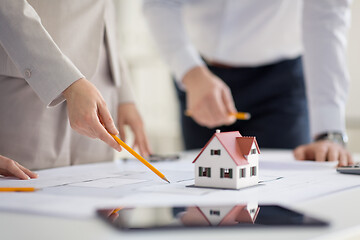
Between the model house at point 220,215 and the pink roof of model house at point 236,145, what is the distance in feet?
0.46

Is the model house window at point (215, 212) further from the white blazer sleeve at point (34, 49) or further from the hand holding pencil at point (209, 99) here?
the hand holding pencil at point (209, 99)

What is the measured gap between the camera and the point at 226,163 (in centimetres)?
70

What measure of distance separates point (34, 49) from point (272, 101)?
1011 mm

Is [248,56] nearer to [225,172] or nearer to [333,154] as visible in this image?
[333,154]

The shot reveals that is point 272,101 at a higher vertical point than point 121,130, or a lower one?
higher

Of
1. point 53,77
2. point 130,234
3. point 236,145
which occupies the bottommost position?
point 130,234

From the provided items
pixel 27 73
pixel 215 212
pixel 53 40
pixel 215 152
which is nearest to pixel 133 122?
pixel 53 40

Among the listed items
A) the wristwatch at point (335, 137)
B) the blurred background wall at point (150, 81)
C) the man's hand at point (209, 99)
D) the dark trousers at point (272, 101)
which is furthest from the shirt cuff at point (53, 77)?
the blurred background wall at point (150, 81)

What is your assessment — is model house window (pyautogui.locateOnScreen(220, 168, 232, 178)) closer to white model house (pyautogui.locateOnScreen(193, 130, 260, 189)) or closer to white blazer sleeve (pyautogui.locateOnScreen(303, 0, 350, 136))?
white model house (pyautogui.locateOnScreen(193, 130, 260, 189))

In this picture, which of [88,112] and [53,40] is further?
[53,40]

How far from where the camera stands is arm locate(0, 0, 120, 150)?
0.78m

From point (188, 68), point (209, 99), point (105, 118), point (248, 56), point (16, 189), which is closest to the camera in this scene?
point (16, 189)

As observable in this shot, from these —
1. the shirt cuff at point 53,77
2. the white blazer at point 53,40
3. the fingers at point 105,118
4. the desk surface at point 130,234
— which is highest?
the white blazer at point 53,40

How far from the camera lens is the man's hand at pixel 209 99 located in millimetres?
1354
